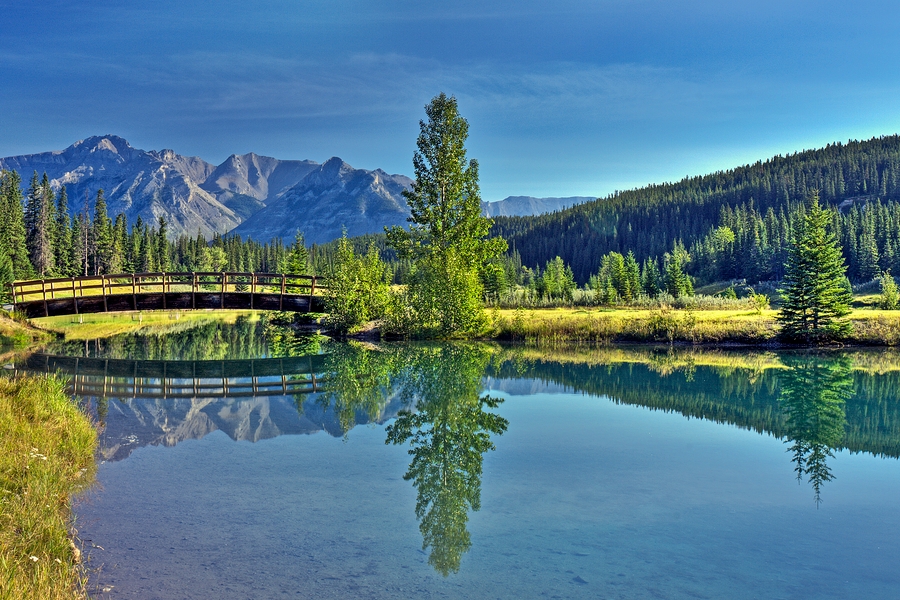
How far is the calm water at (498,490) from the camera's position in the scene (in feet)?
28.7

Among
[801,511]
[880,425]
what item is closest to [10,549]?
[801,511]

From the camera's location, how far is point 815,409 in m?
21.7

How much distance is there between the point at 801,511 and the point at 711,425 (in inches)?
322

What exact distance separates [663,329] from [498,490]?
3259cm

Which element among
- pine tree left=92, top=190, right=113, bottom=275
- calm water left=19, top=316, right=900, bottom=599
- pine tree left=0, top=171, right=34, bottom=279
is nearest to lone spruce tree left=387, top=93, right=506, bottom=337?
calm water left=19, top=316, right=900, bottom=599

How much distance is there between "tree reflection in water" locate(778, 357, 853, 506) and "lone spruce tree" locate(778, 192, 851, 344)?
601 cm

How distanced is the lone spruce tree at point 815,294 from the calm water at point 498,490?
14098mm

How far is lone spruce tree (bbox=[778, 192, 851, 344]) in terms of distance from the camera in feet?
132

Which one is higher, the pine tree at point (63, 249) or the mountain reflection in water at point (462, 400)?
the pine tree at point (63, 249)

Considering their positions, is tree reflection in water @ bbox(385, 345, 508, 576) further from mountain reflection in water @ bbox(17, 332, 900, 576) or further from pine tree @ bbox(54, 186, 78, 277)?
pine tree @ bbox(54, 186, 78, 277)

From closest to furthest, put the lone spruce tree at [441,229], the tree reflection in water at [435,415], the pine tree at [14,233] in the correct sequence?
the tree reflection in water at [435,415] < the lone spruce tree at [441,229] < the pine tree at [14,233]

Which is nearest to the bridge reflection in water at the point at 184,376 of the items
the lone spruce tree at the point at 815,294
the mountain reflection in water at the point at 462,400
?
the mountain reflection in water at the point at 462,400

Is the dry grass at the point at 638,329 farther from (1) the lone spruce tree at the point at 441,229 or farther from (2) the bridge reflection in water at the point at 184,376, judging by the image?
(2) the bridge reflection in water at the point at 184,376

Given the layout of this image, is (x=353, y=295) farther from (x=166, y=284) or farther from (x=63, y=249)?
(x=63, y=249)
